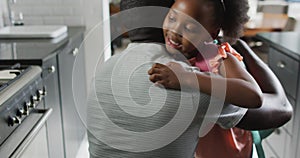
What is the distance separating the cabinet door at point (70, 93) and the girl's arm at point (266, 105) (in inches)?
47.8

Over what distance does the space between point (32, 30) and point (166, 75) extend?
6.95 ft

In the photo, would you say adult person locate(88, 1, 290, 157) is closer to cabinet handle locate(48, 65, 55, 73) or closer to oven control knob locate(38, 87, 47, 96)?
oven control knob locate(38, 87, 47, 96)

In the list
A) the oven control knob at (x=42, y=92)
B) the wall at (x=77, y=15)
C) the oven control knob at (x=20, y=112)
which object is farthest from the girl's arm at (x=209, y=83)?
the wall at (x=77, y=15)

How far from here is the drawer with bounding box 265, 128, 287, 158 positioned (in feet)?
7.47

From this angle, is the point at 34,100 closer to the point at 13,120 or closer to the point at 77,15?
the point at 13,120

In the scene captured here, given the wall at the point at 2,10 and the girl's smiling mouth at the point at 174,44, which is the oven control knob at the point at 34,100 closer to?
the girl's smiling mouth at the point at 174,44

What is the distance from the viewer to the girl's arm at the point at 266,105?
35.4 inches

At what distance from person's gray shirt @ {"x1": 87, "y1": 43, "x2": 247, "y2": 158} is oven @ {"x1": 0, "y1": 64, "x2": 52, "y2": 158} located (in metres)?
0.62

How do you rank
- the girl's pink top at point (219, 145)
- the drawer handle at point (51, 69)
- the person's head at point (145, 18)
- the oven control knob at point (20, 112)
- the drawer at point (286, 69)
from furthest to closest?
the drawer at point (286, 69) → the drawer handle at point (51, 69) → the oven control knob at point (20, 112) → the girl's pink top at point (219, 145) → the person's head at point (145, 18)

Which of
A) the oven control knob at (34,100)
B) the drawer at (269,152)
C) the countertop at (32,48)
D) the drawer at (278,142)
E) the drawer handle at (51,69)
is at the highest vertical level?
the countertop at (32,48)

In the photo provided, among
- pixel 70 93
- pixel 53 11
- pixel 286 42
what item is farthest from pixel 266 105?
pixel 53 11

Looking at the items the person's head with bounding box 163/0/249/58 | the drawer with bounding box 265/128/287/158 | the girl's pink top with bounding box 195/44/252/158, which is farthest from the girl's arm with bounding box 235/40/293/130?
the drawer with bounding box 265/128/287/158

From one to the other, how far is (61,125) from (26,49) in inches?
19.2

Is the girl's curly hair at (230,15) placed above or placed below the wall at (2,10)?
above
